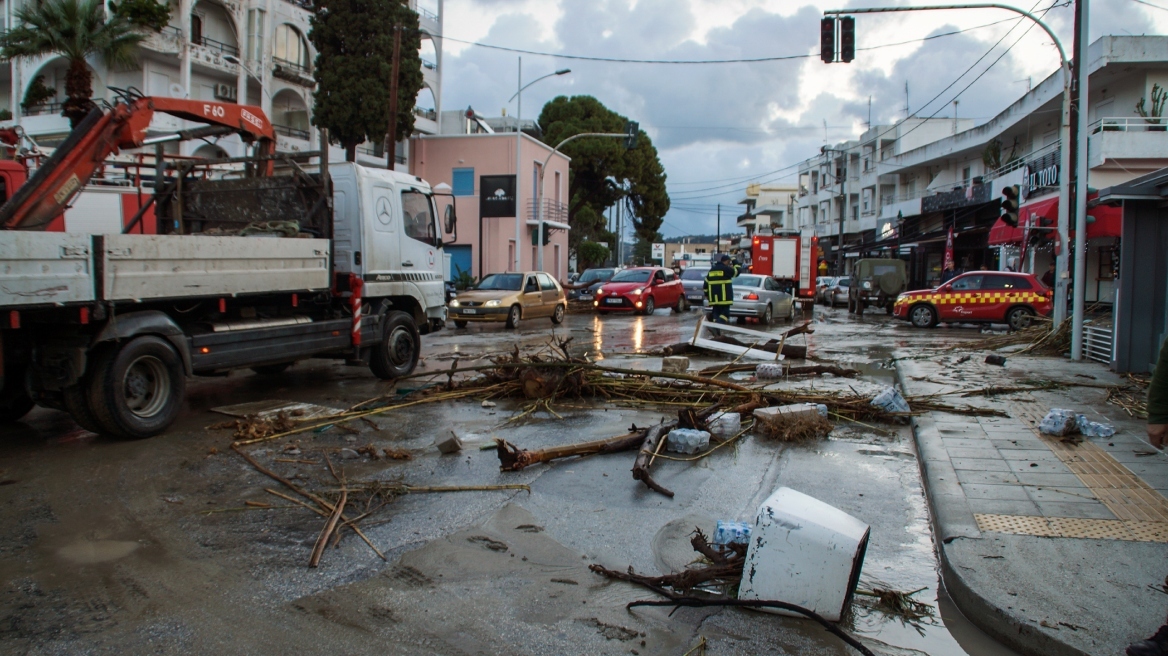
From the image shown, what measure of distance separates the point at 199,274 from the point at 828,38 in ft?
44.2

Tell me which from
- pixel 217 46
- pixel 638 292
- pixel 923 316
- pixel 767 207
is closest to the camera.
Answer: pixel 923 316

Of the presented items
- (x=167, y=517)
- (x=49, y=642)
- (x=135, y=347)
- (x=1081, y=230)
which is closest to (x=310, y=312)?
(x=135, y=347)

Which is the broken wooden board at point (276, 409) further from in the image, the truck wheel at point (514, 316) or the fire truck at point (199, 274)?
the truck wheel at point (514, 316)

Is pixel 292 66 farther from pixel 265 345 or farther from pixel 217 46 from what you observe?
pixel 265 345

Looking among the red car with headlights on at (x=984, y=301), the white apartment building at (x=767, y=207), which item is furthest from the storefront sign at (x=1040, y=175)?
the white apartment building at (x=767, y=207)

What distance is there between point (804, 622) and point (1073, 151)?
13.7 metres

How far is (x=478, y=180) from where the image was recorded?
4094cm

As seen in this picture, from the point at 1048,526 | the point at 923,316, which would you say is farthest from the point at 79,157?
the point at 923,316

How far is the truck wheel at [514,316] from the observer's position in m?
20.3

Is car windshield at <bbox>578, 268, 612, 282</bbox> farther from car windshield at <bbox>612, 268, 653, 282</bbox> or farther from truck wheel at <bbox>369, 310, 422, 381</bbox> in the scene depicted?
truck wheel at <bbox>369, 310, 422, 381</bbox>

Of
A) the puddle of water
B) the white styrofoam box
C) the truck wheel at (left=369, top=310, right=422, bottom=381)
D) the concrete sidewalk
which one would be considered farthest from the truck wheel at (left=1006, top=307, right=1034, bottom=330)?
the puddle of water

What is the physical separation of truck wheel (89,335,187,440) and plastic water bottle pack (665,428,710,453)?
455 cm

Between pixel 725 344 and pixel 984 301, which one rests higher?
pixel 984 301

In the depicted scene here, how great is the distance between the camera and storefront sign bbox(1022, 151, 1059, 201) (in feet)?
89.2
